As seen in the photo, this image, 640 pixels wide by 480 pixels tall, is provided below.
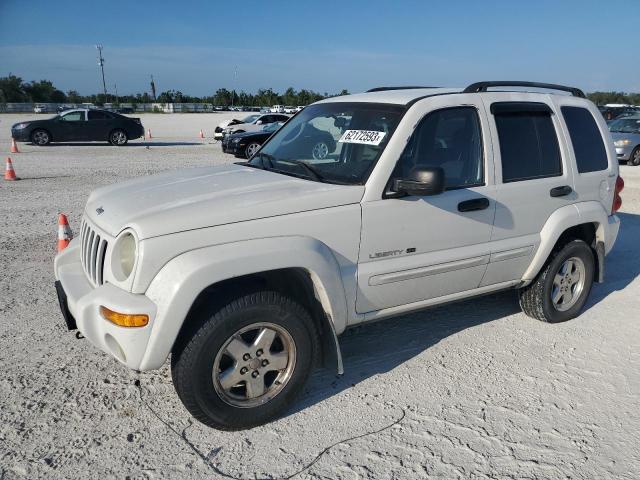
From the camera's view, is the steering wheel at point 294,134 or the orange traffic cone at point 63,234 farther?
the orange traffic cone at point 63,234

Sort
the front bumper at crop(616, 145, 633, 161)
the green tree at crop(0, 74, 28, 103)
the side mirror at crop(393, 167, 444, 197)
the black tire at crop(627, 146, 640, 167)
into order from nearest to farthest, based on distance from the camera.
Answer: the side mirror at crop(393, 167, 444, 197) < the front bumper at crop(616, 145, 633, 161) < the black tire at crop(627, 146, 640, 167) < the green tree at crop(0, 74, 28, 103)

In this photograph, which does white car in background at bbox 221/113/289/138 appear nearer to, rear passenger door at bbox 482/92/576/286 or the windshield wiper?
rear passenger door at bbox 482/92/576/286

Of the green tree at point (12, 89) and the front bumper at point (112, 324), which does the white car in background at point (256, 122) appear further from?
the green tree at point (12, 89)

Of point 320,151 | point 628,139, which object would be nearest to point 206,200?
point 320,151

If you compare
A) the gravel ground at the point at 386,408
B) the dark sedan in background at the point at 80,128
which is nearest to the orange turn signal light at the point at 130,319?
the gravel ground at the point at 386,408

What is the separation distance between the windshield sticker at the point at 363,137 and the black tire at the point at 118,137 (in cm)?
1964

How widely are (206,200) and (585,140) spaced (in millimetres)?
3350

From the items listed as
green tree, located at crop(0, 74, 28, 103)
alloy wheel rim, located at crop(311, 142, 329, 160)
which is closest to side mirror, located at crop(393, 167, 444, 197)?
alloy wheel rim, located at crop(311, 142, 329, 160)

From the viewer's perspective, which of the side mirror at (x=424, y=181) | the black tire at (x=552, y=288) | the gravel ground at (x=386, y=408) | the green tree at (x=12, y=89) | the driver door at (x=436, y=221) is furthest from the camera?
the green tree at (x=12, y=89)

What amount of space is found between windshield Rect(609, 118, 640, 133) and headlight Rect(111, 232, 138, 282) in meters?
18.2

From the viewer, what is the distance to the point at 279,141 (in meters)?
4.41

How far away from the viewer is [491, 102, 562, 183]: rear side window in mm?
3998

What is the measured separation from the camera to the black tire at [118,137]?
69.9 ft

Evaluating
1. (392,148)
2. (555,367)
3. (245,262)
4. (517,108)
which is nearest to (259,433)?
(245,262)
